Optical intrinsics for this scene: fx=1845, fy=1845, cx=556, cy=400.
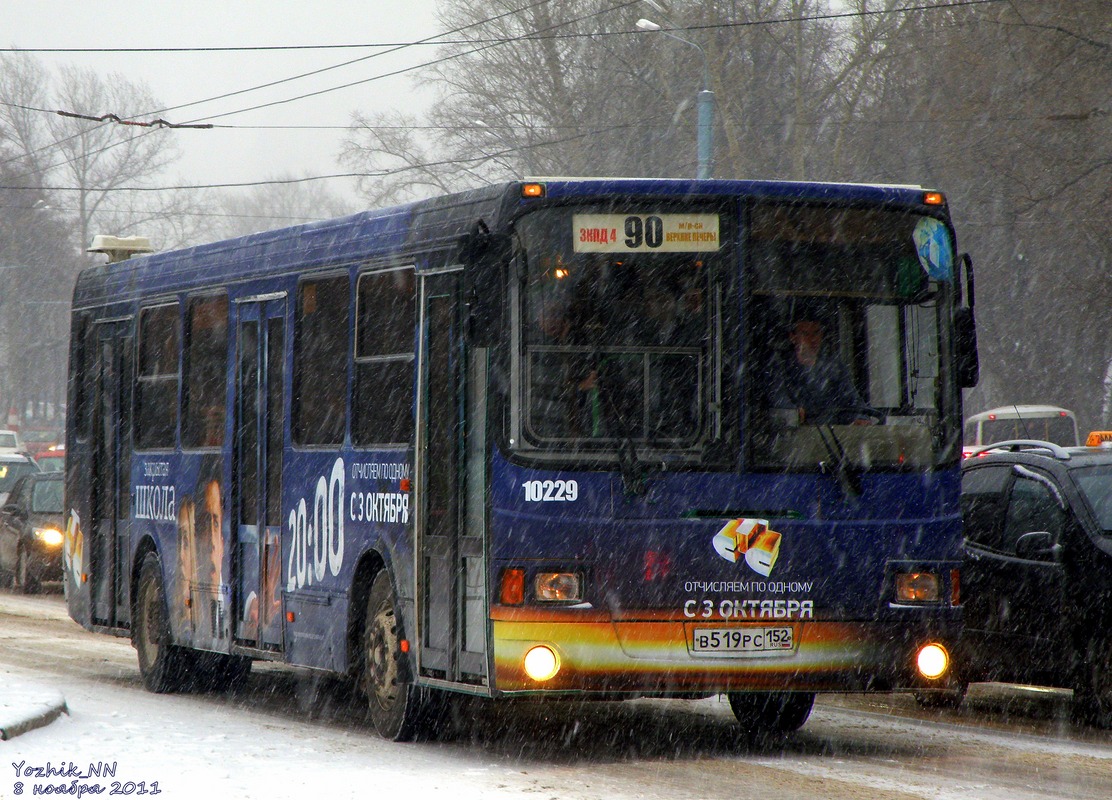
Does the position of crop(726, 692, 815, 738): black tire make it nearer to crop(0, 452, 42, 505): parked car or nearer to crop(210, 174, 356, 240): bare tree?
crop(0, 452, 42, 505): parked car

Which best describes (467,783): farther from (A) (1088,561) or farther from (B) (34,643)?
(B) (34,643)

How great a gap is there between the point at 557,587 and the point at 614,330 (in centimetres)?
125

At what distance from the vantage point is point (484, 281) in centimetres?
891

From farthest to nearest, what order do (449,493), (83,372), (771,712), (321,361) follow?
1. (83,372)
2. (321,361)
3. (771,712)
4. (449,493)

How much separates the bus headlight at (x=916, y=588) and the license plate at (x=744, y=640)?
62cm

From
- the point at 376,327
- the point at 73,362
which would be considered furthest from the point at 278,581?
the point at 73,362

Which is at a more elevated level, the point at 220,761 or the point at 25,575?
the point at 220,761

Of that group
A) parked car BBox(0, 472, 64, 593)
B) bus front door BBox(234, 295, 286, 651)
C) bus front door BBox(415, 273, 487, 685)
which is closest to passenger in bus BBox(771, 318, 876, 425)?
bus front door BBox(415, 273, 487, 685)

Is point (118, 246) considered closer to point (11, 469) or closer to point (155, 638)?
point (155, 638)

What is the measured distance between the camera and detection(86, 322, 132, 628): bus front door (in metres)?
14.1

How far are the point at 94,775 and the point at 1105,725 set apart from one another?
5.78m

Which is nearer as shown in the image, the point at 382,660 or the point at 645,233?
the point at 645,233

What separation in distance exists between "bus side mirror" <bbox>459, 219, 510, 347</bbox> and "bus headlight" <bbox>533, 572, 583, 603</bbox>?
1149mm

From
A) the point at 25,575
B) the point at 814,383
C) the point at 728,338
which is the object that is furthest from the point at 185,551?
the point at 25,575
